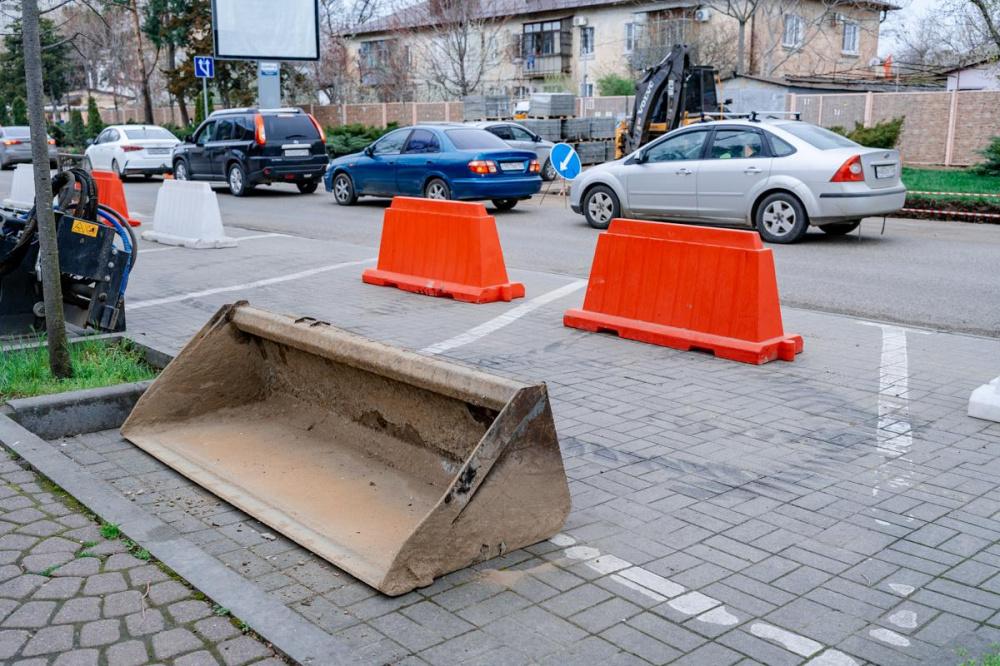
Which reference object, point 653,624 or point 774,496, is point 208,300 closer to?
point 774,496


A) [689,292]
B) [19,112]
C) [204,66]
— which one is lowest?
[689,292]

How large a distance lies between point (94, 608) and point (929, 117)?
31.4 meters

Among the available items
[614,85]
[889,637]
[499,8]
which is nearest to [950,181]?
[889,637]

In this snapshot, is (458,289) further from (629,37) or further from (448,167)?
(629,37)

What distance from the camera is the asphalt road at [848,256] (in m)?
10.0

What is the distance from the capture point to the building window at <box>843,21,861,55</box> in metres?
56.4

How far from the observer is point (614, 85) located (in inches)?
1994

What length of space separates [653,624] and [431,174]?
15.5 metres

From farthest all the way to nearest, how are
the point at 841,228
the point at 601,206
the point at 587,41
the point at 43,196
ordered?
the point at 587,41
the point at 601,206
the point at 841,228
the point at 43,196

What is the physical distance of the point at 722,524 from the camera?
15.1 feet

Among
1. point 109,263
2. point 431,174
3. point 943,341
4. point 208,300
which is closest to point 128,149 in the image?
point 431,174

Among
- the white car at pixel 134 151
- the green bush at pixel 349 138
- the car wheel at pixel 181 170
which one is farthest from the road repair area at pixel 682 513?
the green bush at pixel 349 138

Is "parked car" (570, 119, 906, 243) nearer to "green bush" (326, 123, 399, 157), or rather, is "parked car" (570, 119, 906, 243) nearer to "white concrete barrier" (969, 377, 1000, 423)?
"white concrete barrier" (969, 377, 1000, 423)

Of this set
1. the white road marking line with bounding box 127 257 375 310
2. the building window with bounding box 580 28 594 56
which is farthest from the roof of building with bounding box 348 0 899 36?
the white road marking line with bounding box 127 257 375 310
